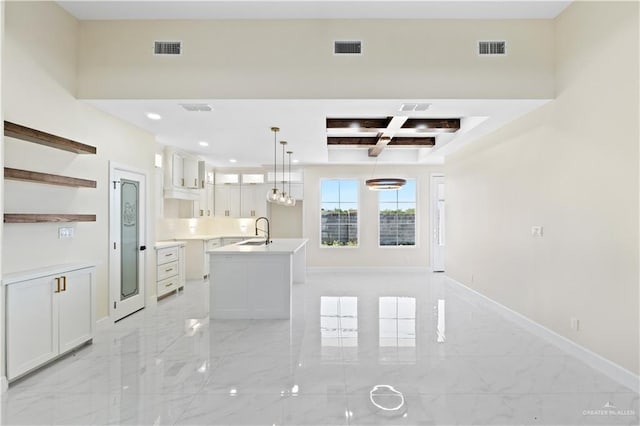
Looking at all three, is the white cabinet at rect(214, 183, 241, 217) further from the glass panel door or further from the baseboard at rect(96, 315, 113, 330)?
the baseboard at rect(96, 315, 113, 330)

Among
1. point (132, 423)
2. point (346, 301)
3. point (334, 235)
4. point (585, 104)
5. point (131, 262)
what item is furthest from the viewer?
point (334, 235)

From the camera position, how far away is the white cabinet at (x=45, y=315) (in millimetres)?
2943

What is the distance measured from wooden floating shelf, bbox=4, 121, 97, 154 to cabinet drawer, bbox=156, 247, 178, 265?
228 centimetres

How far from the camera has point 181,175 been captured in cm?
724

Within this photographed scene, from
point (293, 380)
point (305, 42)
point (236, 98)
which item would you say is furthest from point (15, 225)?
point (305, 42)

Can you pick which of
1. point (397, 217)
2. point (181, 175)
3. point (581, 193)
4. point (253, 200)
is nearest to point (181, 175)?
point (181, 175)

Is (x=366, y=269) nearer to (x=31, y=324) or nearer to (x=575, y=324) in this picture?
(x=575, y=324)

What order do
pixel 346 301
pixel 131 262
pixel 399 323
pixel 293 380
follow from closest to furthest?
pixel 293 380 → pixel 399 323 → pixel 131 262 → pixel 346 301

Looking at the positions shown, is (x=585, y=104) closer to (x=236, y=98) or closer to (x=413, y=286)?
(x=236, y=98)

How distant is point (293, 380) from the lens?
3074 millimetres

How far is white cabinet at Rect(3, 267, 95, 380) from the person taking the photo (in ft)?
9.66

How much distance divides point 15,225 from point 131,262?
198 cm

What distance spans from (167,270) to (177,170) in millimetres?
1986

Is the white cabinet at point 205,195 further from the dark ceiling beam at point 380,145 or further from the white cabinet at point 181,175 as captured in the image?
the dark ceiling beam at point 380,145
